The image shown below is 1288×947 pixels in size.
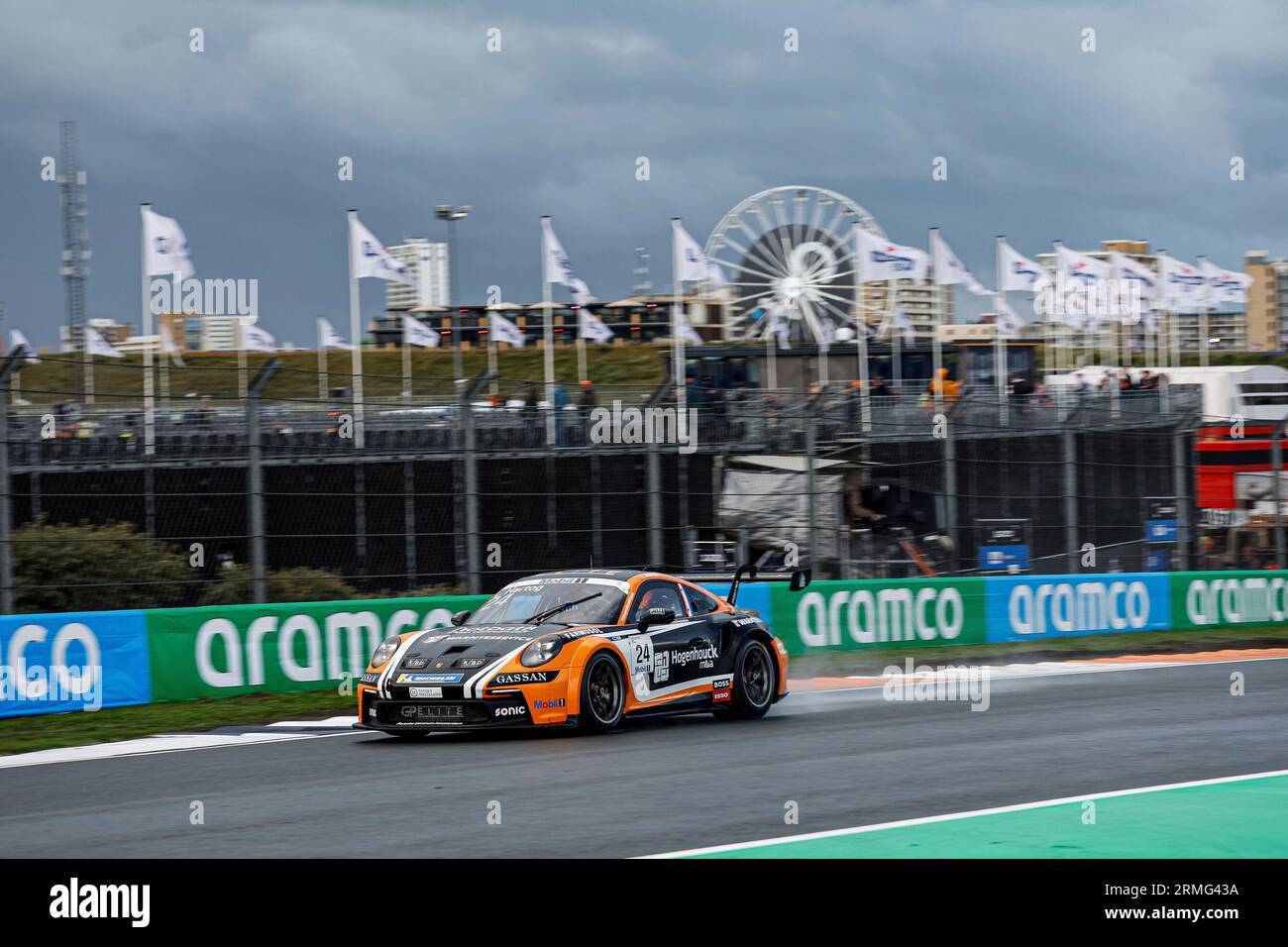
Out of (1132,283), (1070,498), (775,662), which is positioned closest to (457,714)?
(775,662)

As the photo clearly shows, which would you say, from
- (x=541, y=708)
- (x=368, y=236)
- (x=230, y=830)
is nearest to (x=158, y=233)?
(x=368, y=236)

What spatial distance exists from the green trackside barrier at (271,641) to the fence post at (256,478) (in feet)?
1.46

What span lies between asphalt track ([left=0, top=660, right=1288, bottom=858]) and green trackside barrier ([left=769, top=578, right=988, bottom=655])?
5.03 m

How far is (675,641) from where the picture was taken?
12.0 metres

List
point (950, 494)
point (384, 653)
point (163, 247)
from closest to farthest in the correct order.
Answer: point (384, 653), point (950, 494), point (163, 247)

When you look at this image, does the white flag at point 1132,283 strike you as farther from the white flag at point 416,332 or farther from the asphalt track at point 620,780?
the asphalt track at point 620,780

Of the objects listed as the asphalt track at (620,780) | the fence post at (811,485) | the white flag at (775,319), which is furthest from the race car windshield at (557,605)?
the white flag at (775,319)

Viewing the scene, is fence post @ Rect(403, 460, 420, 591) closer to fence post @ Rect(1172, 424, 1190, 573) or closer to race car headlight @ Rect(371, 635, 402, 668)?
race car headlight @ Rect(371, 635, 402, 668)

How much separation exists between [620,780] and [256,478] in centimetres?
729

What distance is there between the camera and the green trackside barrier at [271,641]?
14062 millimetres

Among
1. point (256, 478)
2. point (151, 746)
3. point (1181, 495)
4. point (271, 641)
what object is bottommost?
point (151, 746)

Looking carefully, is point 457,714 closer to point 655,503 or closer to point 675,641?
point 675,641
